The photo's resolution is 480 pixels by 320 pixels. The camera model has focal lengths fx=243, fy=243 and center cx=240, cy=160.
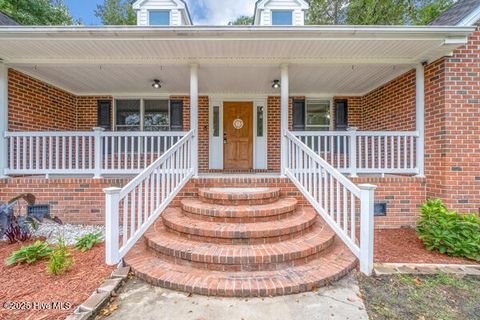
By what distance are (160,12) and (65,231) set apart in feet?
21.0

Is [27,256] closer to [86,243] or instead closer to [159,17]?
[86,243]

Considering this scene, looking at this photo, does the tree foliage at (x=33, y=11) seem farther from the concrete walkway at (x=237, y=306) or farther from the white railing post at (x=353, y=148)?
the white railing post at (x=353, y=148)

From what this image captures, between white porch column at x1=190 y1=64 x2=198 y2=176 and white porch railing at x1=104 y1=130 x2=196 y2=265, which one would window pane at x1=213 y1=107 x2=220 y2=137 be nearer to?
white porch column at x1=190 y1=64 x2=198 y2=176

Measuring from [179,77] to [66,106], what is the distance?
3320 millimetres

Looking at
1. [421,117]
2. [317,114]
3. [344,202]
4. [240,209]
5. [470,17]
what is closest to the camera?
[344,202]

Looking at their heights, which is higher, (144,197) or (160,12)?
(160,12)

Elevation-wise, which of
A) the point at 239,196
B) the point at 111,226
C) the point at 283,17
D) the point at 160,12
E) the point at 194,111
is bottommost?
the point at 111,226

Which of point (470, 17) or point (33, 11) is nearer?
point (470, 17)

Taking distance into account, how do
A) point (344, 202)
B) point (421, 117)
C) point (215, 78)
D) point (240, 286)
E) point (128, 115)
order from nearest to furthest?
point (240, 286) → point (344, 202) → point (421, 117) → point (215, 78) → point (128, 115)

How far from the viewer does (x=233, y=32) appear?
373 centimetres

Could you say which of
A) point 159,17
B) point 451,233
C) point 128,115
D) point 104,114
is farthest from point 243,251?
point 159,17

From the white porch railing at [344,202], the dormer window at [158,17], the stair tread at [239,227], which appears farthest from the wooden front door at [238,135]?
the stair tread at [239,227]

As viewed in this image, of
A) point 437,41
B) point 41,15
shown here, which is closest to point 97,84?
point 437,41

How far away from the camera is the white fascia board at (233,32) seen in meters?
3.64
